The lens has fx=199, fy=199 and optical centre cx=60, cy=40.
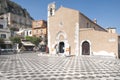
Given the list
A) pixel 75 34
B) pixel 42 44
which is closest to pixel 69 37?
pixel 75 34

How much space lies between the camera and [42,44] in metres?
52.1

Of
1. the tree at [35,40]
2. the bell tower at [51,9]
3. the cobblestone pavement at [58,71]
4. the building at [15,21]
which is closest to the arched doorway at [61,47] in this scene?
the bell tower at [51,9]

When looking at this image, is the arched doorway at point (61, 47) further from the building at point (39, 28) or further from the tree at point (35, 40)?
the building at point (39, 28)

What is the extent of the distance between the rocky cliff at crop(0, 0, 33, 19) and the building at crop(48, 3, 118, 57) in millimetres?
44807

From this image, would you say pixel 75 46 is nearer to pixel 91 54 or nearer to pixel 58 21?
pixel 91 54

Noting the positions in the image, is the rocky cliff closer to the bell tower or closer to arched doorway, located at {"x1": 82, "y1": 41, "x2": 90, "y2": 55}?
the bell tower

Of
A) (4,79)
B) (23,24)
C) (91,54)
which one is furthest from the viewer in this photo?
(23,24)

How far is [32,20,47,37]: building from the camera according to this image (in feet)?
A: 178

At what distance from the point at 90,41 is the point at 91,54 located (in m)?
1.95

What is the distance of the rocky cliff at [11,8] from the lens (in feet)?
249


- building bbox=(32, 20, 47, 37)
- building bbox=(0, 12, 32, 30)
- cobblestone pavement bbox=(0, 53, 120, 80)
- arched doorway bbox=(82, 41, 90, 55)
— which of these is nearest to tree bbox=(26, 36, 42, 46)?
building bbox=(32, 20, 47, 37)

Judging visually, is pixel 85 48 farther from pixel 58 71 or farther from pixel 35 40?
pixel 35 40

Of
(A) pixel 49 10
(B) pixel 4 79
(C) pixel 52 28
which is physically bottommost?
(B) pixel 4 79

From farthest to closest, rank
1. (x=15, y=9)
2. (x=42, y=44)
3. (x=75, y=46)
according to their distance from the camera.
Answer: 1. (x=15, y=9)
2. (x=42, y=44)
3. (x=75, y=46)
